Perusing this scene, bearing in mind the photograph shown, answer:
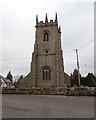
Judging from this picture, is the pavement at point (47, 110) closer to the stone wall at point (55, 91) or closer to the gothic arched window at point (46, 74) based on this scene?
the stone wall at point (55, 91)

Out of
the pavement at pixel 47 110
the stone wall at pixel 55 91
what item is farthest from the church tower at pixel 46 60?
the pavement at pixel 47 110

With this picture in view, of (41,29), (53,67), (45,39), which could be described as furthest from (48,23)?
(53,67)

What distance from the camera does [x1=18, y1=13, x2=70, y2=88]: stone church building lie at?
28.1 metres

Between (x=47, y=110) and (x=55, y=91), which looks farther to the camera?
(x=55, y=91)

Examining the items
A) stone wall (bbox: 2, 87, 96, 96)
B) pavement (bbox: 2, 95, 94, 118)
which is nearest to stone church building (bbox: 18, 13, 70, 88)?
stone wall (bbox: 2, 87, 96, 96)

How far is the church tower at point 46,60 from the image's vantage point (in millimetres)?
28109

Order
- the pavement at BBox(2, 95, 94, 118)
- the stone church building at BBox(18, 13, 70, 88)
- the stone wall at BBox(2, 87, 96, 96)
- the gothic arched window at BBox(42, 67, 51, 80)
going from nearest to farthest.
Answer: the pavement at BBox(2, 95, 94, 118) < the stone wall at BBox(2, 87, 96, 96) < the stone church building at BBox(18, 13, 70, 88) < the gothic arched window at BBox(42, 67, 51, 80)

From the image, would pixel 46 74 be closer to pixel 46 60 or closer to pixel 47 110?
pixel 46 60

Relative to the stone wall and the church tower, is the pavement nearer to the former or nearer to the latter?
the stone wall

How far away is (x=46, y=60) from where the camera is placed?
30.1 m

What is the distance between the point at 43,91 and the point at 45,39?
51.2ft

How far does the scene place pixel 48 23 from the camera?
109 feet

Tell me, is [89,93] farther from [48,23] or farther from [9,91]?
[48,23]

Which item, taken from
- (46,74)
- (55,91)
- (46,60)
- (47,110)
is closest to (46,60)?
(46,60)
